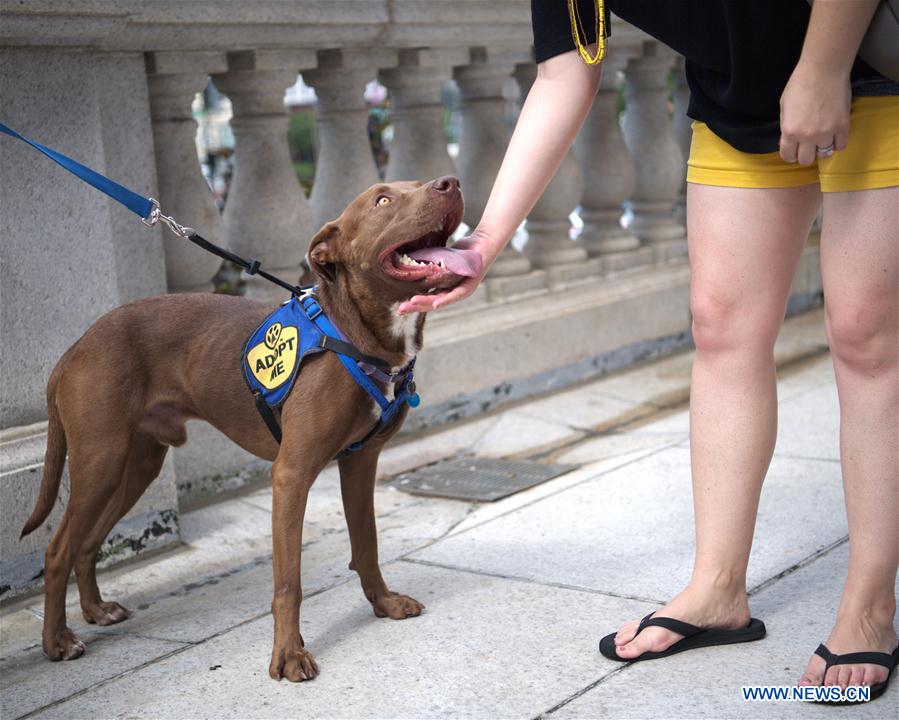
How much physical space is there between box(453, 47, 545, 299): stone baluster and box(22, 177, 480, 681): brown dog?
2.39 m

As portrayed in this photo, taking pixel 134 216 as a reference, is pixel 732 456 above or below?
below

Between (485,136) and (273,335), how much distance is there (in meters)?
2.73

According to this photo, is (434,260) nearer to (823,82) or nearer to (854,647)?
(823,82)

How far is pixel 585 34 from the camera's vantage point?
2791 mm

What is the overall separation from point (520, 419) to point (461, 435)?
338 millimetres

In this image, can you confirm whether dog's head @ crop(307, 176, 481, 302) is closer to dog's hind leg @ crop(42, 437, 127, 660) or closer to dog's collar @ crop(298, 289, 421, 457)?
dog's collar @ crop(298, 289, 421, 457)

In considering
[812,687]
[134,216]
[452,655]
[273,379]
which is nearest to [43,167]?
[134,216]

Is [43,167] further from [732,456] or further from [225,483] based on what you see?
[732,456]

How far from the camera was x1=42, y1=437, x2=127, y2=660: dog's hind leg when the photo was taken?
315cm

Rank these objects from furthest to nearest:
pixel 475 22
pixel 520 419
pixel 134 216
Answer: pixel 520 419 → pixel 475 22 → pixel 134 216

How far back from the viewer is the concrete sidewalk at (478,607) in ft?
8.95

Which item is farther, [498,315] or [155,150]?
[498,315]

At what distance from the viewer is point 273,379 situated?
3016mm

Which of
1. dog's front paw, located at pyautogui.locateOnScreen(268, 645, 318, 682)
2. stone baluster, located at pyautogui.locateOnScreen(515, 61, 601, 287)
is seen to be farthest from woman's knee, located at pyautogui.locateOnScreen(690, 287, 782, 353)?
stone baluster, located at pyautogui.locateOnScreen(515, 61, 601, 287)
